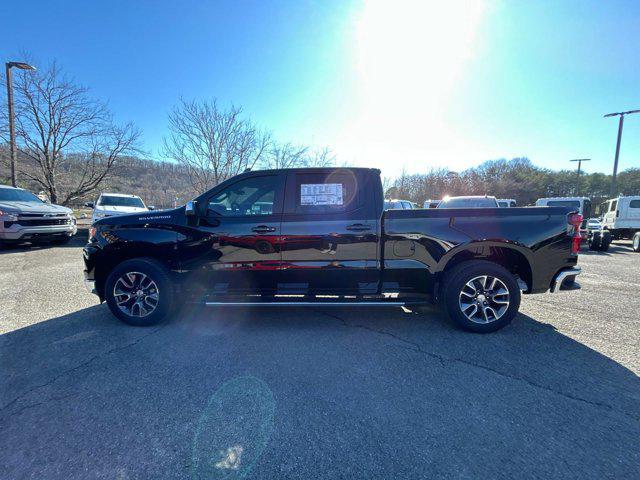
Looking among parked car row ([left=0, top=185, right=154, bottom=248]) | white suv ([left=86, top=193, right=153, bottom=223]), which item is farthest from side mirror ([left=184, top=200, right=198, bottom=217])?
white suv ([left=86, top=193, right=153, bottom=223])

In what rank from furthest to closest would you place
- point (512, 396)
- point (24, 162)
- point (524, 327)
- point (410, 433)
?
point (24, 162) < point (524, 327) < point (512, 396) < point (410, 433)

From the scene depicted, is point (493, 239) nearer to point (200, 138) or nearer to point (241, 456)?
point (241, 456)

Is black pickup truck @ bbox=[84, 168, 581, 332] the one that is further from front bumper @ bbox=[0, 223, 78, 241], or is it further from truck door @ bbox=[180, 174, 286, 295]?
front bumper @ bbox=[0, 223, 78, 241]

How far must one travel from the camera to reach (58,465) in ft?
6.22

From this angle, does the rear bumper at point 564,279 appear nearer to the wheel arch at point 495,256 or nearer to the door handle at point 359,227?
the wheel arch at point 495,256

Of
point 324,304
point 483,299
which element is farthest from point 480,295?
point 324,304

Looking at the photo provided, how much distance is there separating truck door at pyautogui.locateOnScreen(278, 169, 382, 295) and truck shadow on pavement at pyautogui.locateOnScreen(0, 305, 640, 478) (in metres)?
0.61

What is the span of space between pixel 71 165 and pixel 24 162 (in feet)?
6.48

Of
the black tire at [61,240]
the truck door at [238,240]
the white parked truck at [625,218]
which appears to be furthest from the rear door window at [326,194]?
the white parked truck at [625,218]

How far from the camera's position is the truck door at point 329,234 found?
151 inches

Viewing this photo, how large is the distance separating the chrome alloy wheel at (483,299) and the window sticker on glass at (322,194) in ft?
6.33

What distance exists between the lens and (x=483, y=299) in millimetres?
3824

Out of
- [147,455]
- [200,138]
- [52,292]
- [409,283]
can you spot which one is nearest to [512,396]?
[409,283]

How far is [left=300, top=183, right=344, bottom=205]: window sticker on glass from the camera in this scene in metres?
3.95
